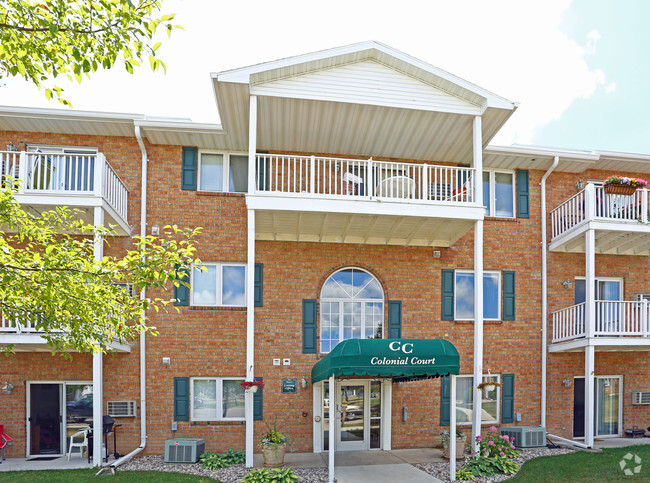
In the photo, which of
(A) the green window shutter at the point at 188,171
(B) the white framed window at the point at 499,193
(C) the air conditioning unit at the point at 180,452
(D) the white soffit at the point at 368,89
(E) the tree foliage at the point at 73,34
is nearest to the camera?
(E) the tree foliage at the point at 73,34

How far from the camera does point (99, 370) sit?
10.7 metres

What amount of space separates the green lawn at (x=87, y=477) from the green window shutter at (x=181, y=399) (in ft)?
6.28

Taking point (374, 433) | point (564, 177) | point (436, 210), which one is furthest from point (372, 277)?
point (564, 177)

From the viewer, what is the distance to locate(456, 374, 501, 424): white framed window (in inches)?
517

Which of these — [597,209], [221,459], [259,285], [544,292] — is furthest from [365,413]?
[597,209]

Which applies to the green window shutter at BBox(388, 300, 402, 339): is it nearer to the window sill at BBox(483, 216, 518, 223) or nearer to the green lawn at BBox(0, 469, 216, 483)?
the window sill at BBox(483, 216, 518, 223)

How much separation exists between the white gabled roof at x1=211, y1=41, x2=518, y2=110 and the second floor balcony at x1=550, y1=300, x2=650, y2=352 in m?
5.72

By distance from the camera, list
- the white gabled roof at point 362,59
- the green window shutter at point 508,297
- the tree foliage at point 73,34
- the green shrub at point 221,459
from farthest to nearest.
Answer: the green window shutter at point 508,297 → the green shrub at point 221,459 → the white gabled roof at point 362,59 → the tree foliage at point 73,34

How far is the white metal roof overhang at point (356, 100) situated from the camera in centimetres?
1078

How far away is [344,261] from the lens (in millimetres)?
13055

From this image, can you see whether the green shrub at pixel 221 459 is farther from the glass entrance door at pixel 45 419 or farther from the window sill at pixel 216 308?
the glass entrance door at pixel 45 419

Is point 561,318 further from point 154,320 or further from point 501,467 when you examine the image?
point 154,320

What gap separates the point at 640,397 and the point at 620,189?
19.8ft

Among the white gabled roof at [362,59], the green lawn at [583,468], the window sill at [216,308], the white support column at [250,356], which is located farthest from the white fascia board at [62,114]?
the green lawn at [583,468]
